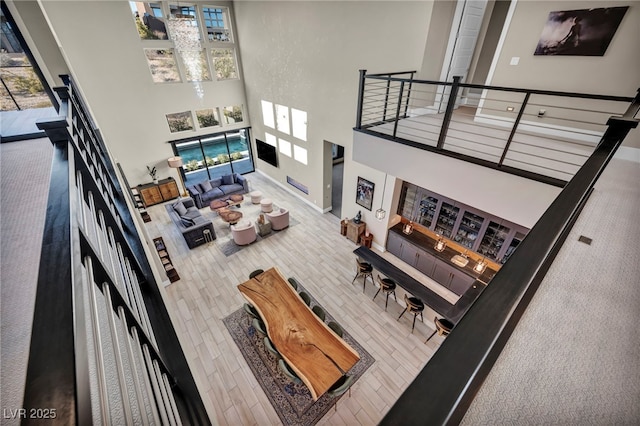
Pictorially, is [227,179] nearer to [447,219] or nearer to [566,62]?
[447,219]

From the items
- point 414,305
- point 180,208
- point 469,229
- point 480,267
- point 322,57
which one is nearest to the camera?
point 414,305

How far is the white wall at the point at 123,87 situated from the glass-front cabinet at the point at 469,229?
9182 millimetres

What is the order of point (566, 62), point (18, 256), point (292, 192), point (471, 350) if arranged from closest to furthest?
point (471, 350) → point (18, 256) → point (566, 62) → point (292, 192)

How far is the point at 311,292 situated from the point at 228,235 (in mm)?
3453

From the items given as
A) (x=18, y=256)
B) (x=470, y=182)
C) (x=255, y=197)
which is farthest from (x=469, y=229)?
(x=255, y=197)

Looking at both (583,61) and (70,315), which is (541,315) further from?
(583,61)

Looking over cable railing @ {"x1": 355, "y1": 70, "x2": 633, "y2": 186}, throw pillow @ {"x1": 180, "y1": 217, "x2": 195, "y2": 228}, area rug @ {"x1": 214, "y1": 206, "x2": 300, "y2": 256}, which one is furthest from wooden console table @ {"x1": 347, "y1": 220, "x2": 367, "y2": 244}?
throw pillow @ {"x1": 180, "y1": 217, "x2": 195, "y2": 228}

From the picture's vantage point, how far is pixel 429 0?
4.37 metres

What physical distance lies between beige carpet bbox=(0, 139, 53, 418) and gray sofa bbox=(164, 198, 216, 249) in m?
5.22

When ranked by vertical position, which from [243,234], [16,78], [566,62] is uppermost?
[566,62]

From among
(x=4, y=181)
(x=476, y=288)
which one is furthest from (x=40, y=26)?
(x=476, y=288)

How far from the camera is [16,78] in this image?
11.2 feet

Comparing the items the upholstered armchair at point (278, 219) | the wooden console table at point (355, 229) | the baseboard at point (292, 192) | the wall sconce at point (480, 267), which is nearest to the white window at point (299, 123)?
the baseboard at point (292, 192)

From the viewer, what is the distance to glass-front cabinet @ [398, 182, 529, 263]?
5.05m
